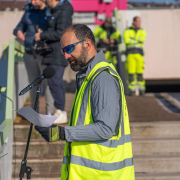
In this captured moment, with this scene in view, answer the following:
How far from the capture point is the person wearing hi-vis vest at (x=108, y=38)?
9.46 m

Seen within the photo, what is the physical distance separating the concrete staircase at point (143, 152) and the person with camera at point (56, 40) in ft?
1.73

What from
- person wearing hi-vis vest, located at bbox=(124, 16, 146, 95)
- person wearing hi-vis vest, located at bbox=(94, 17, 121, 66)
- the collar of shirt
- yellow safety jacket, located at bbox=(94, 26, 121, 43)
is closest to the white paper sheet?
the collar of shirt

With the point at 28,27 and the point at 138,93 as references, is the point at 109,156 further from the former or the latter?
the point at 138,93

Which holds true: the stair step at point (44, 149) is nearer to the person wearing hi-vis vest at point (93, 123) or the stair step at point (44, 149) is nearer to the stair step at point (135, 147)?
the stair step at point (135, 147)

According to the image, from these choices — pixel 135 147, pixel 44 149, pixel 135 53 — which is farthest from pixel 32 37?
pixel 135 53

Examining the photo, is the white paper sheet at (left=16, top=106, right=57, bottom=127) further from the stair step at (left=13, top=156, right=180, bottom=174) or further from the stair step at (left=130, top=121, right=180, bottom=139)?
the stair step at (left=130, top=121, right=180, bottom=139)

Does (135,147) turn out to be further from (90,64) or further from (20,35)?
(90,64)

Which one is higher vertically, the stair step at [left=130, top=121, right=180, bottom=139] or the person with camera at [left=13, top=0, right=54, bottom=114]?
the person with camera at [left=13, top=0, right=54, bottom=114]

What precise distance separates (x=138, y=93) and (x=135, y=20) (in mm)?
1880

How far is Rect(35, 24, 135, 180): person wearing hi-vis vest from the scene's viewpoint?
2049 millimetres

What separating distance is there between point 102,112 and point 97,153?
0.91ft

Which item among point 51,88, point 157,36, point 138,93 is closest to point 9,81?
point 51,88

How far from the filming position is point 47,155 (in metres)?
4.98

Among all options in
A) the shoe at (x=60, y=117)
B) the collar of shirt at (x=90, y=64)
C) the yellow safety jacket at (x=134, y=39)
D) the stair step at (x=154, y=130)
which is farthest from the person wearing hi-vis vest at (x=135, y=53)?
the collar of shirt at (x=90, y=64)
